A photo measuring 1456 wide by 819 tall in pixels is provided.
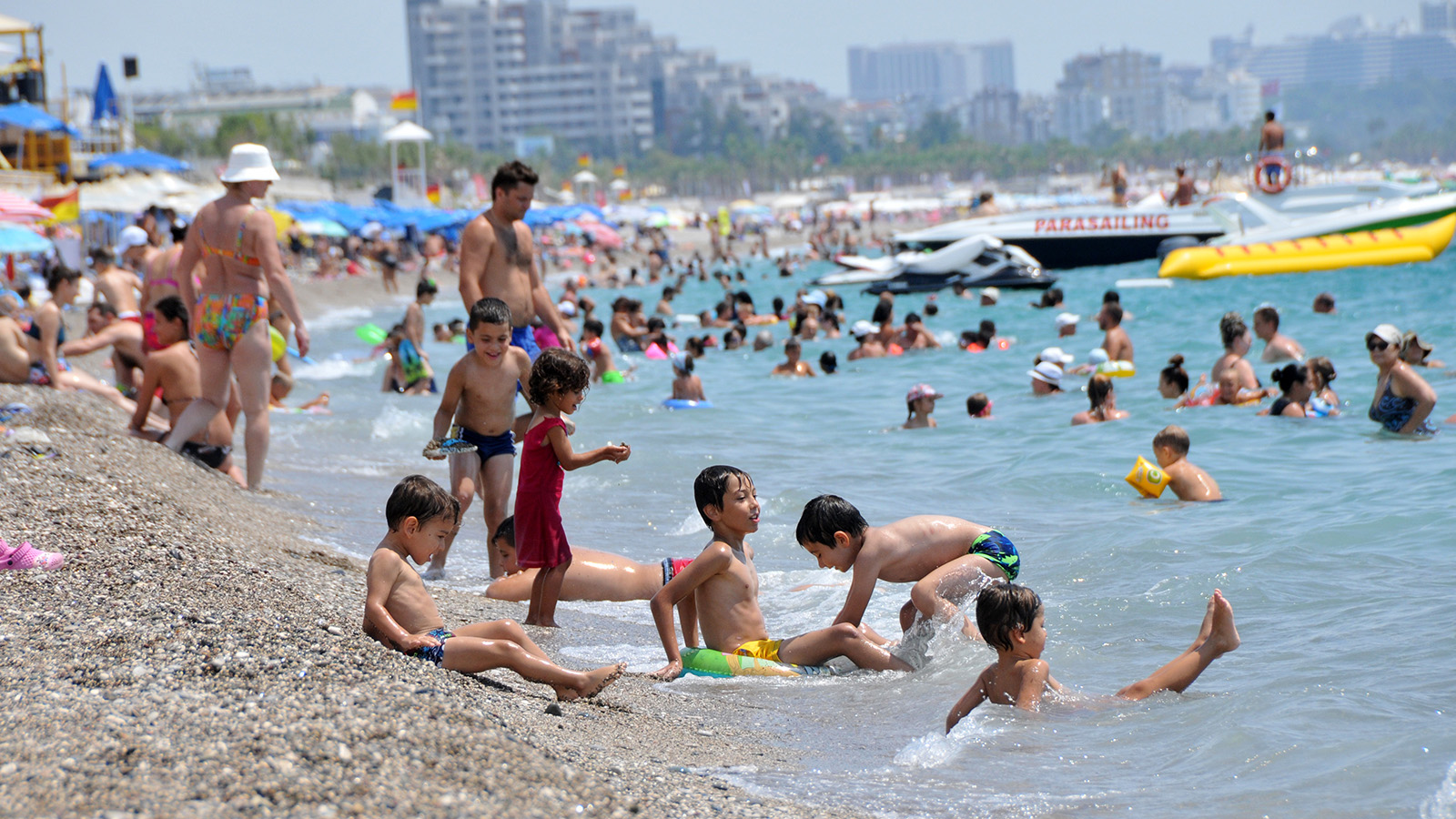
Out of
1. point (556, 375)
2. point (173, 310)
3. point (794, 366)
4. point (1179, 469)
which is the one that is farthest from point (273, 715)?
point (794, 366)

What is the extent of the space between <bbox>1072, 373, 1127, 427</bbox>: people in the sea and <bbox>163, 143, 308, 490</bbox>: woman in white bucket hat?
21.2 feet

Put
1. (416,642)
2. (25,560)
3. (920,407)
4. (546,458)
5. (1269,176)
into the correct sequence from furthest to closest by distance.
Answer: (1269,176) → (920,407) → (546,458) → (25,560) → (416,642)

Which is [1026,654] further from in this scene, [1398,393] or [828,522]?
[1398,393]

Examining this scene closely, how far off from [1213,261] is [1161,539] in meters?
19.3

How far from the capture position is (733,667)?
15.8 ft

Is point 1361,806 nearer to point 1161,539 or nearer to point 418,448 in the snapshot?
point 1161,539

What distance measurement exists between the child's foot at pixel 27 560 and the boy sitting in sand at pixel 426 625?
1.33m

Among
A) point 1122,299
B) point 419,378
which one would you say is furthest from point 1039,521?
point 1122,299

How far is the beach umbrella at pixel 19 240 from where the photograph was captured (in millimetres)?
15922

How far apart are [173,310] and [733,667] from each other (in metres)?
4.45

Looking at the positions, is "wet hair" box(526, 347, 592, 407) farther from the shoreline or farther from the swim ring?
the swim ring

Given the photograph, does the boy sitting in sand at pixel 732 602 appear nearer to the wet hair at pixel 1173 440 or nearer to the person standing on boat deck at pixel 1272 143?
the wet hair at pixel 1173 440

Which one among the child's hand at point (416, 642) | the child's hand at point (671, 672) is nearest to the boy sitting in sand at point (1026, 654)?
the child's hand at point (671, 672)

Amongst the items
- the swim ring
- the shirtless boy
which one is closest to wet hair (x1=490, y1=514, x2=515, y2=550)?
the shirtless boy
